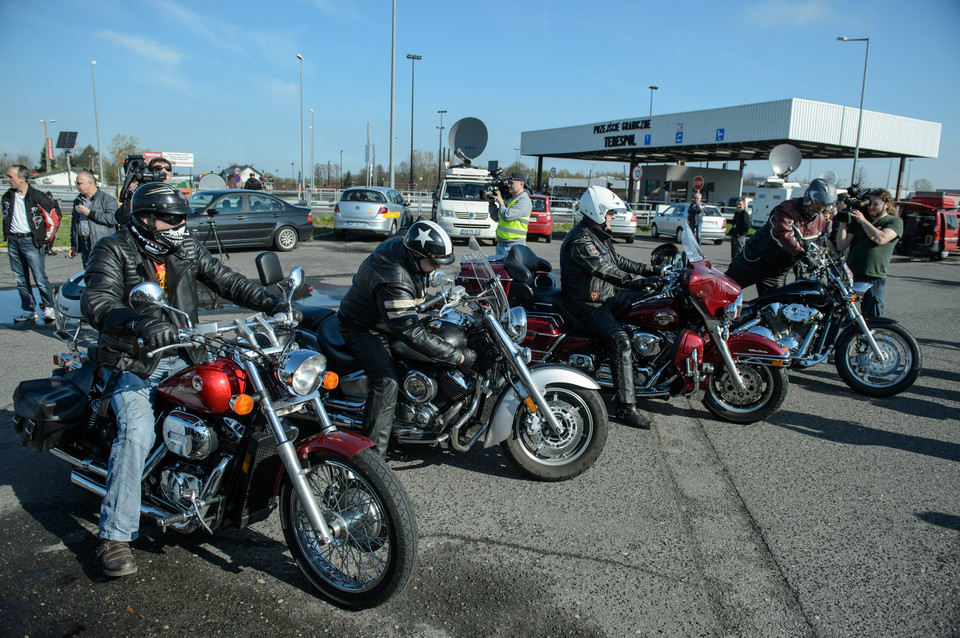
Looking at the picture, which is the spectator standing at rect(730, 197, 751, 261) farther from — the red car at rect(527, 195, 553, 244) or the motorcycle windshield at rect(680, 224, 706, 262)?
the red car at rect(527, 195, 553, 244)

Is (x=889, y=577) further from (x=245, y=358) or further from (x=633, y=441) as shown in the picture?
(x=245, y=358)

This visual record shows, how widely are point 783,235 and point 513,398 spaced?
4.04 metres

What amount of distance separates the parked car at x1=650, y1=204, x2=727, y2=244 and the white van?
8804 millimetres

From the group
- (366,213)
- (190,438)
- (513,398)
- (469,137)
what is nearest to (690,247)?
(513,398)

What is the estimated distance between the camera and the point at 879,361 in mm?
5848

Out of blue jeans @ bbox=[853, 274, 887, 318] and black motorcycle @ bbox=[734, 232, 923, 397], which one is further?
blue jeans @ bbox=[853, 274, 887, 318]

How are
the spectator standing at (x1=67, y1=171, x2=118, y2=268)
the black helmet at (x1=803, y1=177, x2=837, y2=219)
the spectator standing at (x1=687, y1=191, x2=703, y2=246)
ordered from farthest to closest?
1. the spectator standing at (x1=687, y1=191, x2=703, y2=246)
2. the spectator standing at (x1=67, y1=171, x2=118, y2=268)
3. the black helmet at (x1=803, y1=177, x2=837, y2=219)

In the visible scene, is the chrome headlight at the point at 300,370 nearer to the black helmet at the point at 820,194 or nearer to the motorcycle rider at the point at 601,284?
the motorcycle rider at the point at 601,284

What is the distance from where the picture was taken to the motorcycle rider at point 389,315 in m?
3.70

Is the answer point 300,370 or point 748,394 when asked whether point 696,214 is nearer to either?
point 748,394

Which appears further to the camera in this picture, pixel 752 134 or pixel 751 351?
pixel 752 134

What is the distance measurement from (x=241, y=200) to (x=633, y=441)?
13.2 meters

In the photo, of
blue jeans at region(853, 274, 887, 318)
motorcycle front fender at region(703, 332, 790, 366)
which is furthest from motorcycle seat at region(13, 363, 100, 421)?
blue jeans at region(853, 274, 887, 318)

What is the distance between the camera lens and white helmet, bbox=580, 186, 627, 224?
5.11 metres
